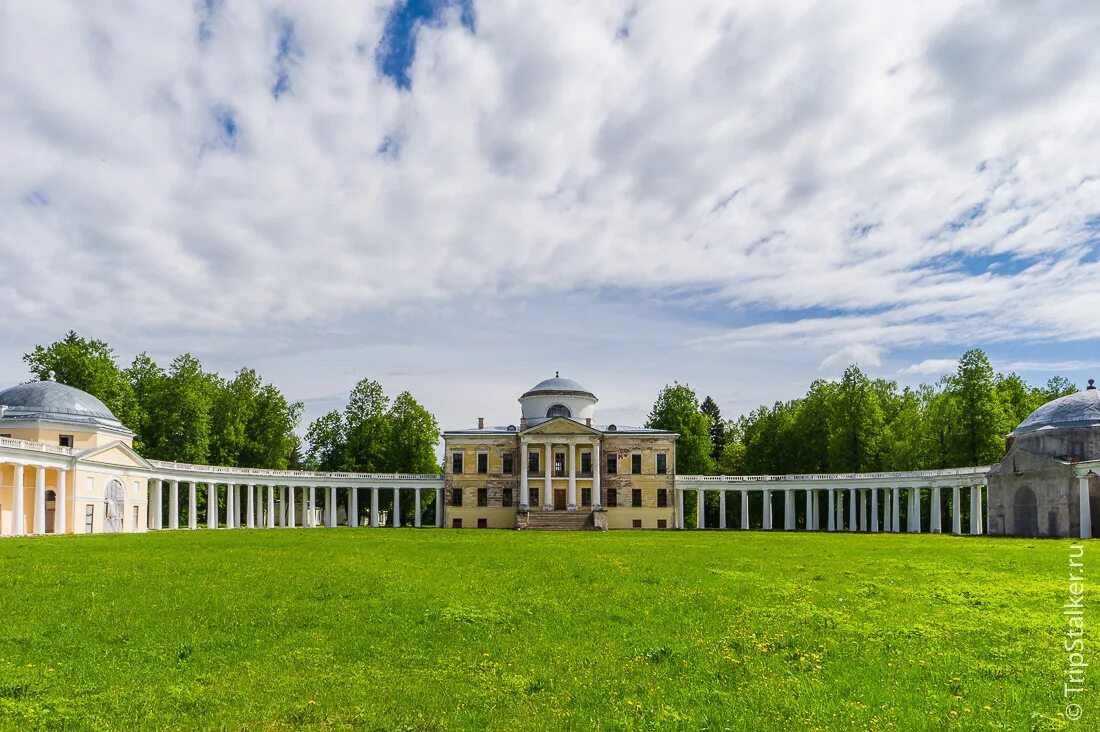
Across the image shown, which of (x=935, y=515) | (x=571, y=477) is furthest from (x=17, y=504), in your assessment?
(x=935, y=515)

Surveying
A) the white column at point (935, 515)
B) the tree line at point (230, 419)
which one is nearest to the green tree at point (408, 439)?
the tree line at point (230, 419)

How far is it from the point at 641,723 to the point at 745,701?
4.58 ft

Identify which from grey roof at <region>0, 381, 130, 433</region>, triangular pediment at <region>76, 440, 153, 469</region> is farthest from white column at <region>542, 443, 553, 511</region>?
grey roof at <region>0, 381, 130, 433</region>

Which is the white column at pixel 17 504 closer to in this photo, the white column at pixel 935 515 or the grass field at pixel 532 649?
the grass field at pixel 532 649

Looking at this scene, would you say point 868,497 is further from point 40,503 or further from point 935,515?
point 40,503

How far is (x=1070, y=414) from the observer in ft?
168

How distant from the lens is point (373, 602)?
16172 millimetres

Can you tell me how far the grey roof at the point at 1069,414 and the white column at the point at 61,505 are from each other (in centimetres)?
5872

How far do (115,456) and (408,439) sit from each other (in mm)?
27388

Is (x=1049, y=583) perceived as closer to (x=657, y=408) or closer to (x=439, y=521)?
(x=439, y=521)

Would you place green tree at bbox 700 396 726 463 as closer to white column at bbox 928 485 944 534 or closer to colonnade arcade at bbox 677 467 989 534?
colonnade arcade at bbox 677 467 989 534

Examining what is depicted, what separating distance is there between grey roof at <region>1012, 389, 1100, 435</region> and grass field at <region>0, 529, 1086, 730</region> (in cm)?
3492

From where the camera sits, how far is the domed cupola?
7712 cm

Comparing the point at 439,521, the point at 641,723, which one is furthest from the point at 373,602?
the point at 439,521
